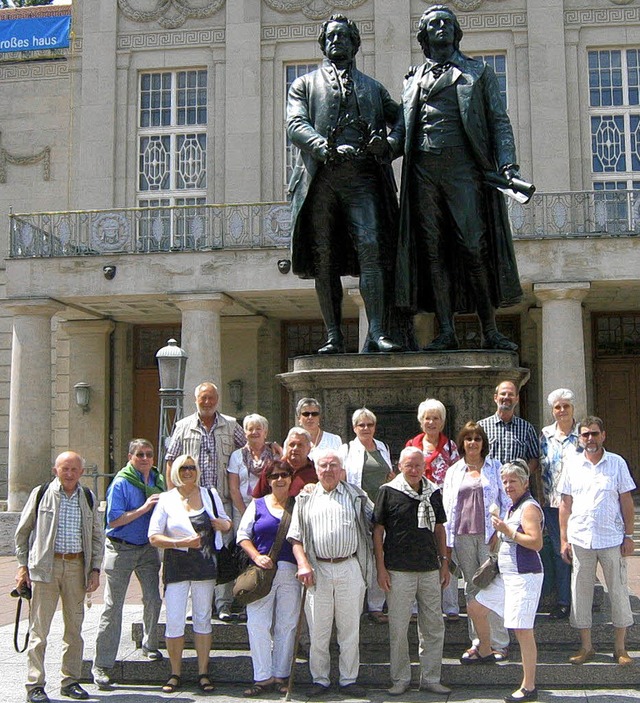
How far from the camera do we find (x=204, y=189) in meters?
25.3

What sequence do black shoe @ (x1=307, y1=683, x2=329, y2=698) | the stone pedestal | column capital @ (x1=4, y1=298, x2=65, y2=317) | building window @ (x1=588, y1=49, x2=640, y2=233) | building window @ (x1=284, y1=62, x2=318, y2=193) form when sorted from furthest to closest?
building window @ (x1=284, y1=62, x2=318, y2=193), building window @ (x1=588, y1=49, x2=640, y2=233), column capital @ (x1=4, y1=298, x2=65, y2=317), the stone pedestal, black shoe @ (x1=307, y1=683, x2=329, y2=698)

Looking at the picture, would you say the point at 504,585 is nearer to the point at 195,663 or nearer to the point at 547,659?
the point at 547,659

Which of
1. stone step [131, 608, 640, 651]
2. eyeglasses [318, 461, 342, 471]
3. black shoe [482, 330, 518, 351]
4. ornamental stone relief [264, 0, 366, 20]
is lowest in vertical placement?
stone step [131, 608, 640, 651]

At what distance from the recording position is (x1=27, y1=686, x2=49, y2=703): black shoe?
21.7 feet

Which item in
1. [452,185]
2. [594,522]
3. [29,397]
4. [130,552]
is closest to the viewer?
[594,522]

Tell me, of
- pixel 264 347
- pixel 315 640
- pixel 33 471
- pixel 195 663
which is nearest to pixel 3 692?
pixel 195 663

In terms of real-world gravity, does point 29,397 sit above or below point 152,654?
above

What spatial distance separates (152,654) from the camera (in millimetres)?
7113

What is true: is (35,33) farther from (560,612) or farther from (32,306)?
(560,612)

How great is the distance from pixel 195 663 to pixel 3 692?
133cm

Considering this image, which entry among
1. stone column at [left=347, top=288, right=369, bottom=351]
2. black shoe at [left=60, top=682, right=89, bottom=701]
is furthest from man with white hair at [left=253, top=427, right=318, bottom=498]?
stone column at [left=347, top=288, right=369, bottom=351]

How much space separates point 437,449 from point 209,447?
5.81 ft

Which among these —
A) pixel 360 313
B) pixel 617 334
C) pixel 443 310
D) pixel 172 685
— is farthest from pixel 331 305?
pixel 617 334

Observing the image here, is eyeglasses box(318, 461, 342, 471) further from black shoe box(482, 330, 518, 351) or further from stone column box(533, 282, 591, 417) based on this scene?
stone column box(533, 282, 591, 417)
